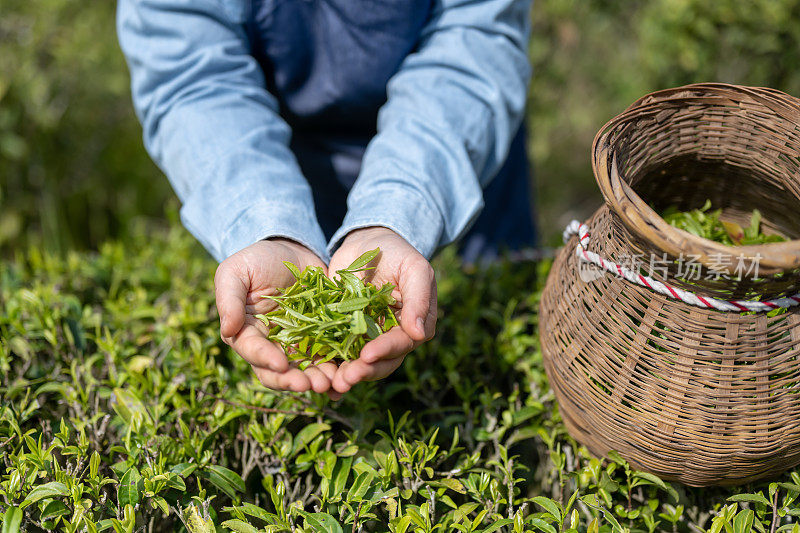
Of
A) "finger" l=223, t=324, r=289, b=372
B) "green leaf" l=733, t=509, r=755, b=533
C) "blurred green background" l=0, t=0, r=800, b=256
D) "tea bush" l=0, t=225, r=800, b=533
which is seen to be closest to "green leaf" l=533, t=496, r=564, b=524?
"tea bush" l=0, t=225, r=800, b=533

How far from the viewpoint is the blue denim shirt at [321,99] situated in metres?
1.48

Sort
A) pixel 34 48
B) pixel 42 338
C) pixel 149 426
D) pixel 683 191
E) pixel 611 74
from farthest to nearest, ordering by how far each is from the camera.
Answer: pixel 611 74
pixel 34 48
pixel 42 338
pixel 683 191
pixel 149 426

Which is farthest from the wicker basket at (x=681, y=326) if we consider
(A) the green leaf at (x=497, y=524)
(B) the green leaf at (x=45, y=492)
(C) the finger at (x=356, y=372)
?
(B) the green leaf at (x=45, y=492)

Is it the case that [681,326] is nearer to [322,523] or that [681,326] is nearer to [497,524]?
[497,524]

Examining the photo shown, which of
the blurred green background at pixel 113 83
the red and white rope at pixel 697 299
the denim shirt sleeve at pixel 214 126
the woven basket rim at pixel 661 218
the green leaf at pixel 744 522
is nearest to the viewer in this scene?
the woven basket rim at pixel 661 218

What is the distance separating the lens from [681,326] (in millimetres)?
1115

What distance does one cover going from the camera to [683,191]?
1.56 meters

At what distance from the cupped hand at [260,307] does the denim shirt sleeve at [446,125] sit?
18cm

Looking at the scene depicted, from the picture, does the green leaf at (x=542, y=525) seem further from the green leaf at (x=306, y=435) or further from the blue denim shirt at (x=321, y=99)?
the blue denim shirt at (x=321, y=99)

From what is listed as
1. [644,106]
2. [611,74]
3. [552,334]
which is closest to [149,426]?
[552,334]

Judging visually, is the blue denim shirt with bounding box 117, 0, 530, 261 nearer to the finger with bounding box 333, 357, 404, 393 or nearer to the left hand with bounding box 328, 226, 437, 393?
the left hand with bounding box 328, 226, 437, 393

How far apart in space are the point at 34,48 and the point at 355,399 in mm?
3042

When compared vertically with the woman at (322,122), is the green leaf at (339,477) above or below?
below

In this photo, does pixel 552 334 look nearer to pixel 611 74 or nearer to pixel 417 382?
pixel 417 382
